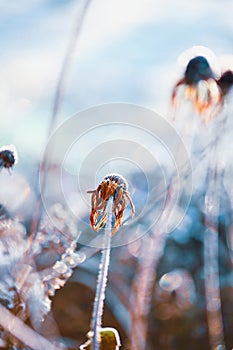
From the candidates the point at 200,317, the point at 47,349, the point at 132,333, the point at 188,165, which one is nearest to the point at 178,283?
the point at 200,317

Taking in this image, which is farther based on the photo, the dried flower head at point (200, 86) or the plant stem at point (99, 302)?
the dried flower head at point (200, 86)

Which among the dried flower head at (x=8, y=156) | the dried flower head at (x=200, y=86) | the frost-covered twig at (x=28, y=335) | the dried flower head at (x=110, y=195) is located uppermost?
the dried flower head at (x=200, y=86)

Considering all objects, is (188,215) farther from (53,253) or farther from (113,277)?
(53,253)

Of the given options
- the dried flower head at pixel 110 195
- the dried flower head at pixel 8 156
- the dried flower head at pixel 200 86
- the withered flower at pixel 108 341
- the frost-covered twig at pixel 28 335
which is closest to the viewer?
the frost-covered twig at pixel 28 335

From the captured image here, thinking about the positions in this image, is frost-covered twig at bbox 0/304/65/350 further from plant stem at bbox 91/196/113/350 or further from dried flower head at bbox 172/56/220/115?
dried flower head at bbox 172/56/220/115

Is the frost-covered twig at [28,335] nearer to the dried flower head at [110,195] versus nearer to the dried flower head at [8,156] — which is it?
the dried flower head at [110,195]

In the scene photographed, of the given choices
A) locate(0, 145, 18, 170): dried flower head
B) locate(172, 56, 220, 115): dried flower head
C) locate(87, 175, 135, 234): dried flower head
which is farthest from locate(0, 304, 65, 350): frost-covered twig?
locate(172, 56, 220, 115): dried flower head

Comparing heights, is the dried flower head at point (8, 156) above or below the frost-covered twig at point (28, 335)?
above

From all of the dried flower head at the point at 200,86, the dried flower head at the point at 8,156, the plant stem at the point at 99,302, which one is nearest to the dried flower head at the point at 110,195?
the plant stem at the point at 99,302
